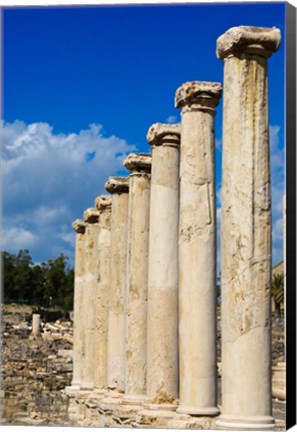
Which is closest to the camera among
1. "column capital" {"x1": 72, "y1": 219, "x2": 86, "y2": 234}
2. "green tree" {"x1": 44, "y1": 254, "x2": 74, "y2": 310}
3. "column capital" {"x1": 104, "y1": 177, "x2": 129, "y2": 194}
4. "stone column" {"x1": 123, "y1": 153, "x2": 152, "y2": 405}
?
"stone column" {"x1": 123, "y1": 153, "x2": 152, "y2": 405}

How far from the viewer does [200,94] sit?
27.4 metres

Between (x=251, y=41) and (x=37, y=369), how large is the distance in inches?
1966

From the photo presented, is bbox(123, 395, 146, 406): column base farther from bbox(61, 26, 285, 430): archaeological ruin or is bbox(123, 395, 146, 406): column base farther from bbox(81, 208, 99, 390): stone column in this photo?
bbox(81, 208, 99, 390): stone column

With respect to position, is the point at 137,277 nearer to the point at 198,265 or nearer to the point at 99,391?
the point at 198,265

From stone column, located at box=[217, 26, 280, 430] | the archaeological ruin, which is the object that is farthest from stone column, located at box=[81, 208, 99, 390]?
stone column, located at box=[217, 26, 280, 430]

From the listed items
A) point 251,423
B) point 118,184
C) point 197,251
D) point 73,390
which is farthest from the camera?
point 73,390

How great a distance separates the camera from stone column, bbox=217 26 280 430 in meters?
21.9

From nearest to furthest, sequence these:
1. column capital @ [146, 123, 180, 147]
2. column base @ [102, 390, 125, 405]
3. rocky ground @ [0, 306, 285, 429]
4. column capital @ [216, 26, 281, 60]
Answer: column capital @ [216, 26, 281, 60] → column capital @ [146, 123, 180, 147] → column base @ [102, 390, 125, 405] → rocky ground @ [0, 306, 285, 429]

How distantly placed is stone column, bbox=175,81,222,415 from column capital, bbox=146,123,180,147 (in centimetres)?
313

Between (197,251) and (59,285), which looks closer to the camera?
(197,251)

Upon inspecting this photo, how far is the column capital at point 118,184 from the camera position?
1563 inches

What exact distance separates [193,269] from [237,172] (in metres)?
5.12

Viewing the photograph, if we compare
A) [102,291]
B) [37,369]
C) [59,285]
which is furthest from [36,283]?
[102,291]

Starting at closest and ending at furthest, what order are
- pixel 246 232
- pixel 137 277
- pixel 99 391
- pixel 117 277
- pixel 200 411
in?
pixel 246 232, pixel 200 411, pixel 137 277, pixel 117 277, pixel 99 391
